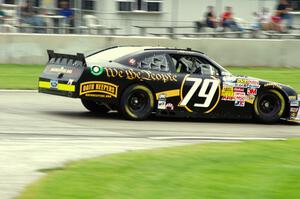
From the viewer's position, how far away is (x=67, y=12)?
83.9ft

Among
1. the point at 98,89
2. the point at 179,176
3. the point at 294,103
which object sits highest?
the point at 98,89

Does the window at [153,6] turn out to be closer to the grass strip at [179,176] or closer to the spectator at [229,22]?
the spectator at [229,22]

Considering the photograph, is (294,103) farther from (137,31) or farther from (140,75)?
(137,31)

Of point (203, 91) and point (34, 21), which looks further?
point (34, 21)

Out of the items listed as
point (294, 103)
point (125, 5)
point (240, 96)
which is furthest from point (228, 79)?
point (125, 5)

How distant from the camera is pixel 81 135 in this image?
35.2 feet

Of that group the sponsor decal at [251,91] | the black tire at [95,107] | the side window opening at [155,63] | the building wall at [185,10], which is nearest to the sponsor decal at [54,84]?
the black tire at [95,107]

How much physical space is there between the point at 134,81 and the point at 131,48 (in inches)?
35.5

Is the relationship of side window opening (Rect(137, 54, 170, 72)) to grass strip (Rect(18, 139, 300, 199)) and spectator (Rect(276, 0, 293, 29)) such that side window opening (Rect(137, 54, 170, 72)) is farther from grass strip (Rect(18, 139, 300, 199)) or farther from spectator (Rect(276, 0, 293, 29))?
spectator (Rect(276, 0, 293, 29))

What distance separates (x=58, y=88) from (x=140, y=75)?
149 centimetres

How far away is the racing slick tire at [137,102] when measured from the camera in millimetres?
12820

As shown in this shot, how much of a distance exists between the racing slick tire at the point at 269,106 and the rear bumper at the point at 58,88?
363 cm

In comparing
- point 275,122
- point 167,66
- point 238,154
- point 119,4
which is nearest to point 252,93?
point 275,122

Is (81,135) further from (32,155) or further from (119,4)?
(119,4)
